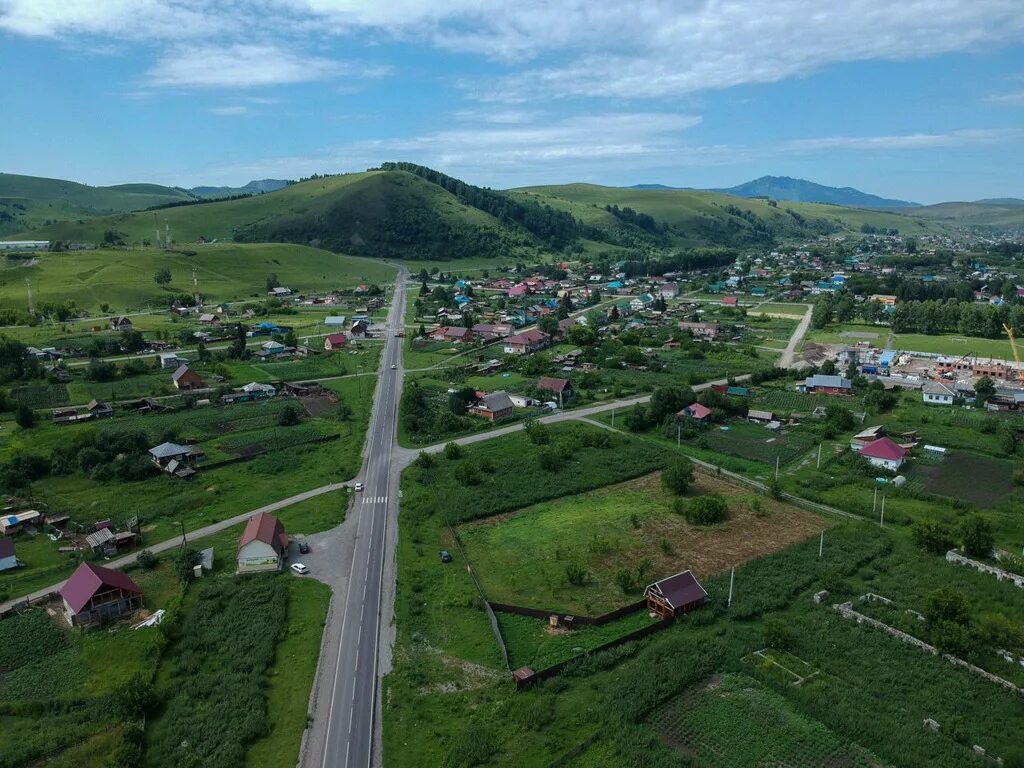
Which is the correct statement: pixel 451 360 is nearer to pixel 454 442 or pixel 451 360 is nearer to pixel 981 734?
pixel 454 442

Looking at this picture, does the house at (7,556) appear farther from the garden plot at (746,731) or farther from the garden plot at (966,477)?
the garden plot at (966,477)

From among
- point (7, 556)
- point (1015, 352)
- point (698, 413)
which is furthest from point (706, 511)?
point (1015, 352)

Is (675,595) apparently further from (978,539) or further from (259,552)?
(259,552)

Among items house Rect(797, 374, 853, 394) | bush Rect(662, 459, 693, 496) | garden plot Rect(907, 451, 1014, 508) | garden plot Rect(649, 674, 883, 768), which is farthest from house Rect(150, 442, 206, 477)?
house Rect(797, 374, 853, 394)

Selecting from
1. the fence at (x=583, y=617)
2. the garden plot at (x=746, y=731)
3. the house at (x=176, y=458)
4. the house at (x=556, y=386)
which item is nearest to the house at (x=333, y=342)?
the house at (x=556, y=386)

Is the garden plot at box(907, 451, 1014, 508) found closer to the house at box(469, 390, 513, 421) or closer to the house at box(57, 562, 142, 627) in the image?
the house at box(469, 390, 513, 421)

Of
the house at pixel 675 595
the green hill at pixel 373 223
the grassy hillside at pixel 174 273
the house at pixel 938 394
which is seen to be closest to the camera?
the house at pixel 675 595
